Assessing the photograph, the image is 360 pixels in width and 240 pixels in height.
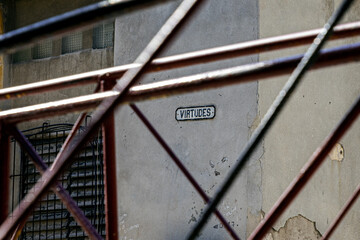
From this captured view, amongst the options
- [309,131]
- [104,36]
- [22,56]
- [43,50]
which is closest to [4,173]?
[309,131]

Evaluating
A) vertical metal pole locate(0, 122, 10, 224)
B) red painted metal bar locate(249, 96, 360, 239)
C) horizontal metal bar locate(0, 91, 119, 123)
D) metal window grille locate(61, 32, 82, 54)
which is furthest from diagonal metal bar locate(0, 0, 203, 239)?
metal window grille locate(61, 32, 82, 54)

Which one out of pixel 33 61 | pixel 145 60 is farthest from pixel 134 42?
pixel 145 60

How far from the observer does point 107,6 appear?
4.78 ft

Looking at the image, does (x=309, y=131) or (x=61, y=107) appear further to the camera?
(x=309, y=131)

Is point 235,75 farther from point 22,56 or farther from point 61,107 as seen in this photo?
point 22,56

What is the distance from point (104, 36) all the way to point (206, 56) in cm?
703

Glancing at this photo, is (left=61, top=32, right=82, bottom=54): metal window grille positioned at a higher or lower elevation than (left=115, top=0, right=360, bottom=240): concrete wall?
higher

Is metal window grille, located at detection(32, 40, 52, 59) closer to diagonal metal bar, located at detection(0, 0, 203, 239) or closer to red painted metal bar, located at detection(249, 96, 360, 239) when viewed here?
diagonal metal bar, located at detection(0, 0, 203, 239)

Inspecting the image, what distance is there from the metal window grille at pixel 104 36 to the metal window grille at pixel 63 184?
4.17 feet

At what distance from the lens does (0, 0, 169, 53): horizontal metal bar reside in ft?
4.76

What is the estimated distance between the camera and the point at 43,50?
10219 millimetres

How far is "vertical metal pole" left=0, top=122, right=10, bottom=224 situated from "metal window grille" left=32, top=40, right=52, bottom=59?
7.55m

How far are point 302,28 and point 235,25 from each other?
86cm

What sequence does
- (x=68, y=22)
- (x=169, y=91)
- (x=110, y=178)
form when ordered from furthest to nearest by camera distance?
(x=110, y=178) < (x=169, y=91) < (x=68, y=22)
